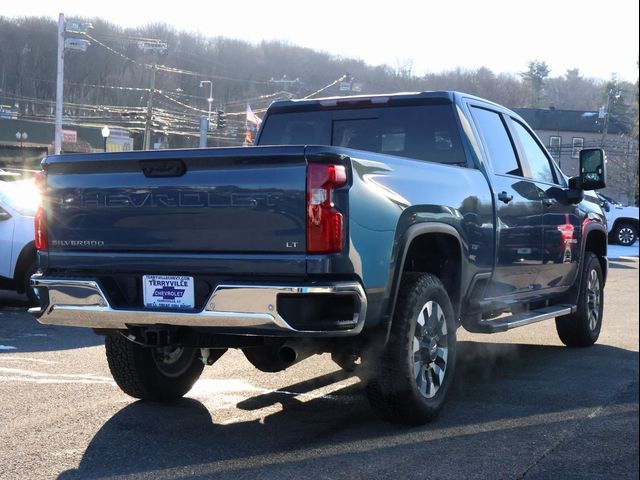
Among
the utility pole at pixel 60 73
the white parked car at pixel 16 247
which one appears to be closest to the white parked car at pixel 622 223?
the utility pole at pixel 60 73

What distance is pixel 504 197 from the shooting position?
20.2ft

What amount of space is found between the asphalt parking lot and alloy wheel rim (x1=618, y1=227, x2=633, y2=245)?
22438mm

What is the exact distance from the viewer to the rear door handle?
6089 mm

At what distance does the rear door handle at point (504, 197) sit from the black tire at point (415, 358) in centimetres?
114

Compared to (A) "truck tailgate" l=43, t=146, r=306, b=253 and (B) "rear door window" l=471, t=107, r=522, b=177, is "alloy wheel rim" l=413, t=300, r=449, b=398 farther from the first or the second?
(B) "rear door window" l=471, t=107, r=522, b=177

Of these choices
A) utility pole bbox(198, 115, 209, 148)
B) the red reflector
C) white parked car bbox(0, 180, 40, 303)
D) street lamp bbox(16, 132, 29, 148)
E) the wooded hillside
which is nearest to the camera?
the red reflector

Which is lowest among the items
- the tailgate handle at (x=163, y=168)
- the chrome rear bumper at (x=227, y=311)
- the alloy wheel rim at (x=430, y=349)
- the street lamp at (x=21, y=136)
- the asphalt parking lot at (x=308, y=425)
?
the asphalt parking lot at (x=308, y=425)

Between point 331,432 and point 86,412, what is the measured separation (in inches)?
58.8

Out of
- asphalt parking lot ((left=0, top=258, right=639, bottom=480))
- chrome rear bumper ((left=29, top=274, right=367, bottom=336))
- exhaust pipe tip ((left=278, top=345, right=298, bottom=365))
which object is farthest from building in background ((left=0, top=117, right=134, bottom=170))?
exhaust pipe tip ((left=278, top=345, right=298, bottom=365))

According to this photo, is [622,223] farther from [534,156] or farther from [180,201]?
[180,201]

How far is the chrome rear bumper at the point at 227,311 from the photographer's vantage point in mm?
4172

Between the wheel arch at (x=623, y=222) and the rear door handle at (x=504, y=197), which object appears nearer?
the rear door handle at (x=504, y=197)

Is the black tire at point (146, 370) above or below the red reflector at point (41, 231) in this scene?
below

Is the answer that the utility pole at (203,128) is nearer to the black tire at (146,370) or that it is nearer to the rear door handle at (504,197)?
the rear door handle at (504,197)
